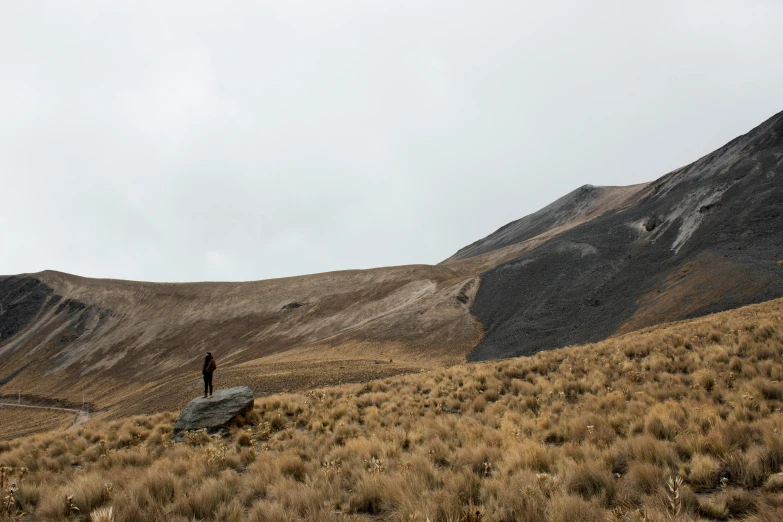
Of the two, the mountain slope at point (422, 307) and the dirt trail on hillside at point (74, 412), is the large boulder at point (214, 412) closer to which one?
the mountain slope at point (422, 307)

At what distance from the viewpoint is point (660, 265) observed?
4466cm

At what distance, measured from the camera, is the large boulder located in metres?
12.9

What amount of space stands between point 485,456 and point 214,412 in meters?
9.73

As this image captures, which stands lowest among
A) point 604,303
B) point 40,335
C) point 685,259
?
point 604,303

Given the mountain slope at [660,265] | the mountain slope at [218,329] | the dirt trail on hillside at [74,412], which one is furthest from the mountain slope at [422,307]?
the dirt trail on hillside at [74,412]

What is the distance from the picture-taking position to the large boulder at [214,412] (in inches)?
506

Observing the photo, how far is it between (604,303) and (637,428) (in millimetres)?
38574

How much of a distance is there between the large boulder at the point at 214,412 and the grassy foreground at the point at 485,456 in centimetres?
65

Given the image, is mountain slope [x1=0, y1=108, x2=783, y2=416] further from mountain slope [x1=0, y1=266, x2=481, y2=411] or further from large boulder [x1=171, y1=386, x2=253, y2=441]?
large boulder [x1=171, y1=386, x2=253, y2=441]

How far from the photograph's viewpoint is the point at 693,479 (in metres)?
5.75

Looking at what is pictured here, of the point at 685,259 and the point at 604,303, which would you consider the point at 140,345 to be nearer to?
the point at 604,303

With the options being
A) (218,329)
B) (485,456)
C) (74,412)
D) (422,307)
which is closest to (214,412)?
(485,456)

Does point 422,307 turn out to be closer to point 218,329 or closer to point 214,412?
point 218,329

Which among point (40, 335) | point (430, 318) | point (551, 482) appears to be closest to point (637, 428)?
point (551, 482)
